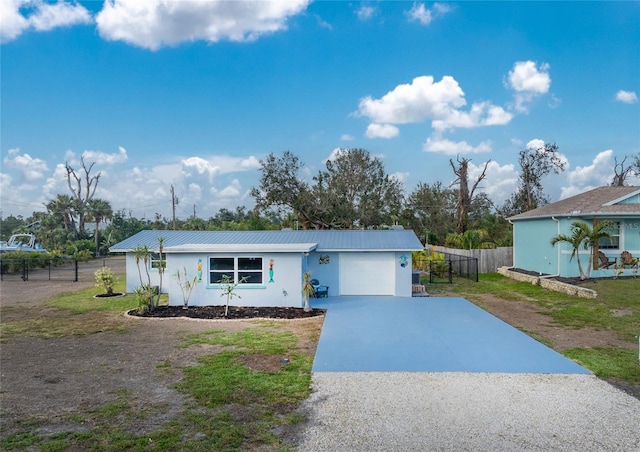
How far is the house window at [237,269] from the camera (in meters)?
14.4

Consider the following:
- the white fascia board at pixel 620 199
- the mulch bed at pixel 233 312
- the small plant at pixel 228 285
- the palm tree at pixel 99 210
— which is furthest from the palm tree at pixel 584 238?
the palm tree at pixel 99 210

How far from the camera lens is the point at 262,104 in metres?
25.9

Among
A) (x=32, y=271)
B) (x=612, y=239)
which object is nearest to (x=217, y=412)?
(x=612, y=239)

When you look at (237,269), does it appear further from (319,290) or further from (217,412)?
(217,412)

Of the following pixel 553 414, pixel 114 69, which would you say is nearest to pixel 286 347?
pixel 553 414

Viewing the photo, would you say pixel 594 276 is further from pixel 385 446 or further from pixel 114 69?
pixel 114 69

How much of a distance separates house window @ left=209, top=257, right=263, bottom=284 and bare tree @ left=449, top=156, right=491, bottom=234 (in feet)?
Answer: 81.8

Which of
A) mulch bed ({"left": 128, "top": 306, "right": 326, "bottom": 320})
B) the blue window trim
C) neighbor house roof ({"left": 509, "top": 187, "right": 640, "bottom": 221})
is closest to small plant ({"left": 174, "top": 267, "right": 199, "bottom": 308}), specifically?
mulch bed ({"left": 128, "top": 306, "right": 326, "bottom": 320})

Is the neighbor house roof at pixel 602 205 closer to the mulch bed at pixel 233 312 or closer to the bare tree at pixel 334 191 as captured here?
the mulch bed at pixel 233 312

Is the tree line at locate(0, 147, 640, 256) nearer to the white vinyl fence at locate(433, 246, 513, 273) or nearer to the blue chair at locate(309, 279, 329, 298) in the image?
the white vinyl fence at locate(433, 246, 513, 273)

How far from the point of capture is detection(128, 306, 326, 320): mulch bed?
12.7 meters

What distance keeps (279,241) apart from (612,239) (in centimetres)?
1515

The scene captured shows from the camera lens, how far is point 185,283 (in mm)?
14391

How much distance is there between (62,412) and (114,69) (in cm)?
2045
